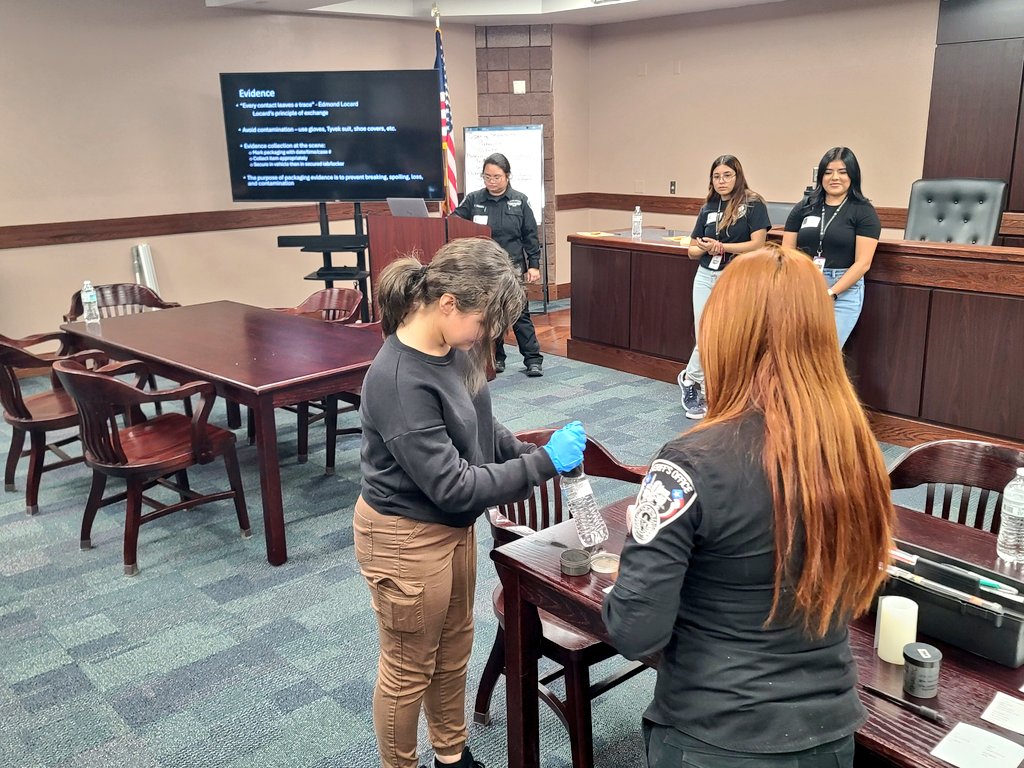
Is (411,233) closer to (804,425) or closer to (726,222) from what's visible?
(726,222)

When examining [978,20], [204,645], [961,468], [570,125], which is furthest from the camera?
[570,125]

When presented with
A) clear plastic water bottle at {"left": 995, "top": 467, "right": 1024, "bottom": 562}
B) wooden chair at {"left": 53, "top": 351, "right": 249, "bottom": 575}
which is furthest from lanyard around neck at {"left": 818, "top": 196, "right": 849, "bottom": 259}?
wooden chair at {"left": 53, "top": 351, "right": 249, "bottom": 575}

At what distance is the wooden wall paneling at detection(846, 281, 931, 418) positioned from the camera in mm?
4156

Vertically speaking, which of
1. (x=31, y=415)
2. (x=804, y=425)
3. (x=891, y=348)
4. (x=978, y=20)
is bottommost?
(x=31, y=415)

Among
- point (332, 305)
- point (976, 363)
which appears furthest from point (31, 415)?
point (976, 363)

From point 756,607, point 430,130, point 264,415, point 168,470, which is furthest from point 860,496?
point 430,130

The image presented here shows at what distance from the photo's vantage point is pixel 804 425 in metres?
1.08

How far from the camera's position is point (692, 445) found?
1.11 m

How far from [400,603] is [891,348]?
3383mm

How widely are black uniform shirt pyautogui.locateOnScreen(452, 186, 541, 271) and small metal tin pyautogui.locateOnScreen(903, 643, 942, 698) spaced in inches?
172

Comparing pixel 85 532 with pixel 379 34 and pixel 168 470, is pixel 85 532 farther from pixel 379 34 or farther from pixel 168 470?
pixel 379 34

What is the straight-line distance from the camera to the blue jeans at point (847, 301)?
4145 millimetres

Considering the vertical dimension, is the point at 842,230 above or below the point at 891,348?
above

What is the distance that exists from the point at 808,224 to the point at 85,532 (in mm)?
→ 3489
